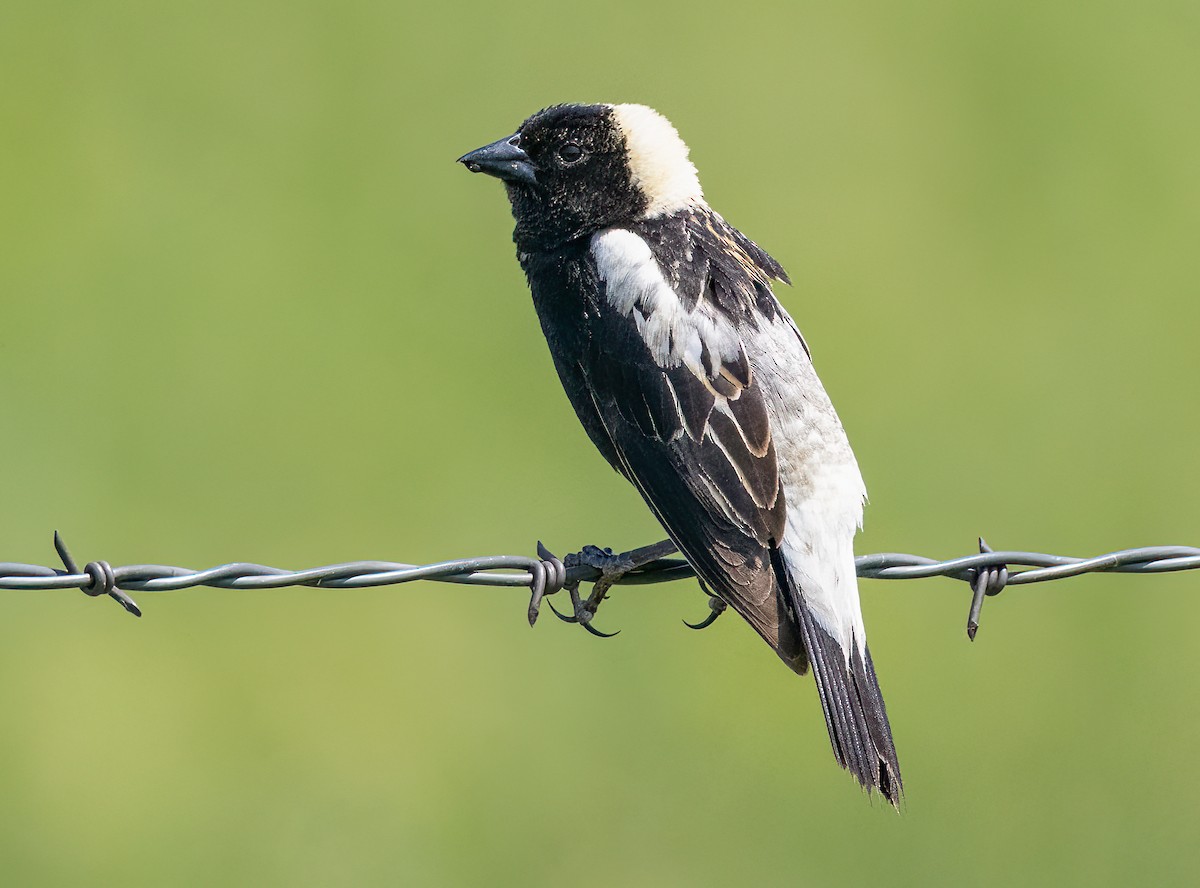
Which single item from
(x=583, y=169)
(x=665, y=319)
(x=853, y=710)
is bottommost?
(x=853, y=710)

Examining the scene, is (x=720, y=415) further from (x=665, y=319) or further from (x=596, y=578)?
(x=596, y=578)

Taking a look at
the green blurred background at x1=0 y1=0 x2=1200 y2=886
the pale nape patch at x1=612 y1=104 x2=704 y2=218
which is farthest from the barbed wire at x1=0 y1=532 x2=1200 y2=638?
the green blurred background at x1=0 y1=0 x2=1200 y2=886

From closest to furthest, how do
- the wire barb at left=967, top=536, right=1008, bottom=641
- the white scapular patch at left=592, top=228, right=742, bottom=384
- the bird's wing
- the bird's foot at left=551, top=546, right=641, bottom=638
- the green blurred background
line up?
the wire barb at left=967, top=536, right=1008, bottom=641 < the bird's foot at left=551, top=546, right=641, bottom=638 < the bird's wing < the white scapular patch at left=592, top=228, right=742, bottom=384 < the green blurred background

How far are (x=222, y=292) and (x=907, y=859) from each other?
13.3 feet

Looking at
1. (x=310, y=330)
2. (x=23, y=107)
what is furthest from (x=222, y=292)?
(x=23, y=107)

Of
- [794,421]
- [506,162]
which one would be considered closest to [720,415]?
[794,421]

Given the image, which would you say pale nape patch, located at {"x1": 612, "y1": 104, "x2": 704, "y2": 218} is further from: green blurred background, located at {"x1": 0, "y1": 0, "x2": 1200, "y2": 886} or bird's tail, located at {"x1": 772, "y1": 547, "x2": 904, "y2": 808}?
green blurred background, located at {"x1": 0, "y1": 0, "x2": 1200, "y2": 886}

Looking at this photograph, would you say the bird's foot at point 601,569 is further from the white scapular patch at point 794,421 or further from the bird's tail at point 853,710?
the bird's tail at point 853,710

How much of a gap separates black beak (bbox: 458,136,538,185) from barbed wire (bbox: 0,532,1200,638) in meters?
1.21

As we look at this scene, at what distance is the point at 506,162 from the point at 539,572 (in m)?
1.58

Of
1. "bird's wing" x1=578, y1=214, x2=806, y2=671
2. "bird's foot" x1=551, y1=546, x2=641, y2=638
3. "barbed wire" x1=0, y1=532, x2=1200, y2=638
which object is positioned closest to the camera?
"barbed wire" x1=0, y1=532, x2=1200, y2=638

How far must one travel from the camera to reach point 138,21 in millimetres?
8773

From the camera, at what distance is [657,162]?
4.62 meters

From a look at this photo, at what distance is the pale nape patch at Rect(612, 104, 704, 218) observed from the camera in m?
4.55
